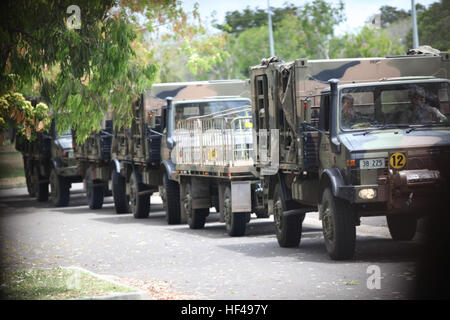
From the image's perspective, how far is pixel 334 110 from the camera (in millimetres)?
14266

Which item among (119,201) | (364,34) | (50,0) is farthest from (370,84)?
(364,34)

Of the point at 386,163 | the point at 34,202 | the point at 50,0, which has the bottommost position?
the point at 34,202

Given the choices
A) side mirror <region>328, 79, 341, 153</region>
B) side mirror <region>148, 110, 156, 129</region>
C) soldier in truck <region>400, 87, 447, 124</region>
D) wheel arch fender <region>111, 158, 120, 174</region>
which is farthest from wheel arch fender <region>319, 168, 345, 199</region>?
wheel arch fender <region>111, 158, 120, 174</region>

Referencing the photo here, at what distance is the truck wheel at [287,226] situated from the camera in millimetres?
16516

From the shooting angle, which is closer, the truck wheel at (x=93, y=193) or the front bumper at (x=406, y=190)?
the front bumper at (x=406, y=190)

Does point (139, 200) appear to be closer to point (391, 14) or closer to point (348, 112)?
point (348, 112)

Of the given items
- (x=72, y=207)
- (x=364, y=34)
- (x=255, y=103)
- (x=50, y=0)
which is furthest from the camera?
(x=364, y=34)

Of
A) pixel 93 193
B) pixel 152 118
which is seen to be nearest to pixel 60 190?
pixel 93 193

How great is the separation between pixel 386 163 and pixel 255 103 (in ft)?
15.8

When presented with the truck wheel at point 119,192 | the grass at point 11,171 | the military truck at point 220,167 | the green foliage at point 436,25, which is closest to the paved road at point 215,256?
the military truck at point 220,167

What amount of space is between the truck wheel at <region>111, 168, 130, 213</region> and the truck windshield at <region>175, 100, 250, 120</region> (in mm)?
5112

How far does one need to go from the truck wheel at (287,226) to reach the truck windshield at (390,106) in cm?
263

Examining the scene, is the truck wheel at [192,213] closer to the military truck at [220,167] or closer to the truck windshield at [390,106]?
the military truck at [220,167]
